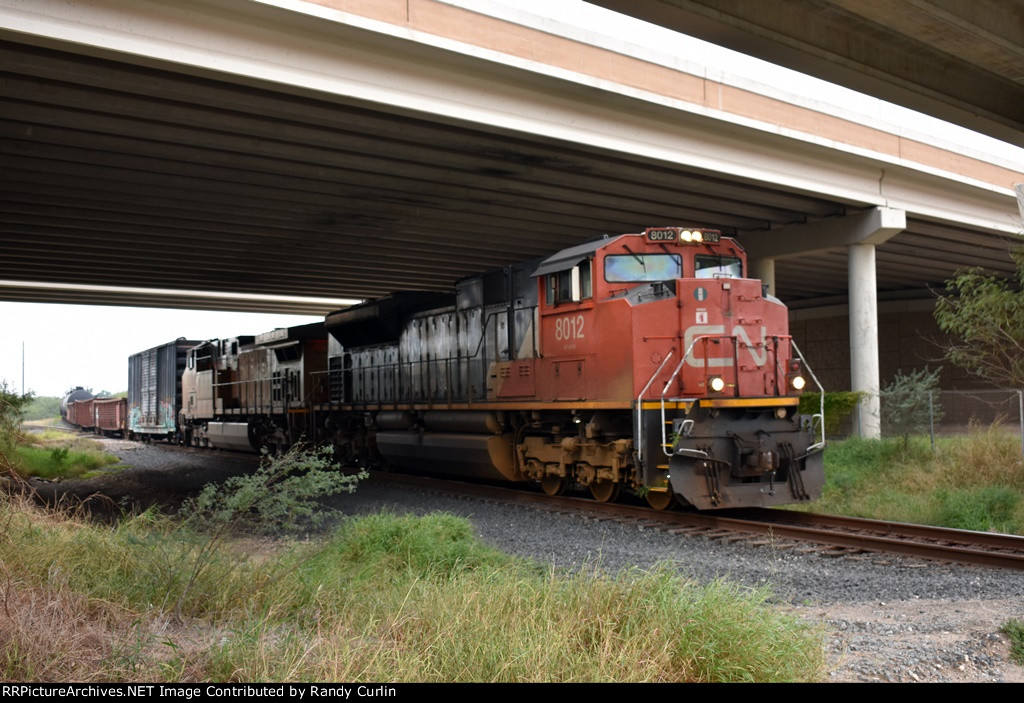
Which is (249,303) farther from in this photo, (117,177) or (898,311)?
(898,311)

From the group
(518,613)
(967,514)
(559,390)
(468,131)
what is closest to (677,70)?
(468,131)

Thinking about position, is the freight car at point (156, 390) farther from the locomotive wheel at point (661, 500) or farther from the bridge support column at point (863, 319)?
the locomotive wheel at point (661, 500)

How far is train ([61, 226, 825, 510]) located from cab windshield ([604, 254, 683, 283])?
16mm

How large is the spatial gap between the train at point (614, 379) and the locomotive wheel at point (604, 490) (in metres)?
0.02

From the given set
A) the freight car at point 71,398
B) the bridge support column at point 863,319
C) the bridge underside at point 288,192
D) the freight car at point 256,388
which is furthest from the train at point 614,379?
the freight car at point 71,398

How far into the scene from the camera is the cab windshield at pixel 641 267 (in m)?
10.9

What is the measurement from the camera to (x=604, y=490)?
456 inches

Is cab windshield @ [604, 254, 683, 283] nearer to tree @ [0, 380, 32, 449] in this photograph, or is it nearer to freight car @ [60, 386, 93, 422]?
tree @ [0, 380, 32, 449]

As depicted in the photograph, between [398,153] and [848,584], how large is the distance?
1059 centimetres

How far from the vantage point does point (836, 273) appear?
32.0 meters

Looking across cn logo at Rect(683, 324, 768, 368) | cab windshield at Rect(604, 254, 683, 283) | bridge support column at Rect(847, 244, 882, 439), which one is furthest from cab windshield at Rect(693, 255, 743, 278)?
bridge support column at Rect(847, 244, 882, 439)

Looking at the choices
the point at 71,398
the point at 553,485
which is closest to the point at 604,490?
the point at 553,485

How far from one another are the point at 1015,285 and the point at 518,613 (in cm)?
3385

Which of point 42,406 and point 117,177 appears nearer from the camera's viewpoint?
point 117,177
